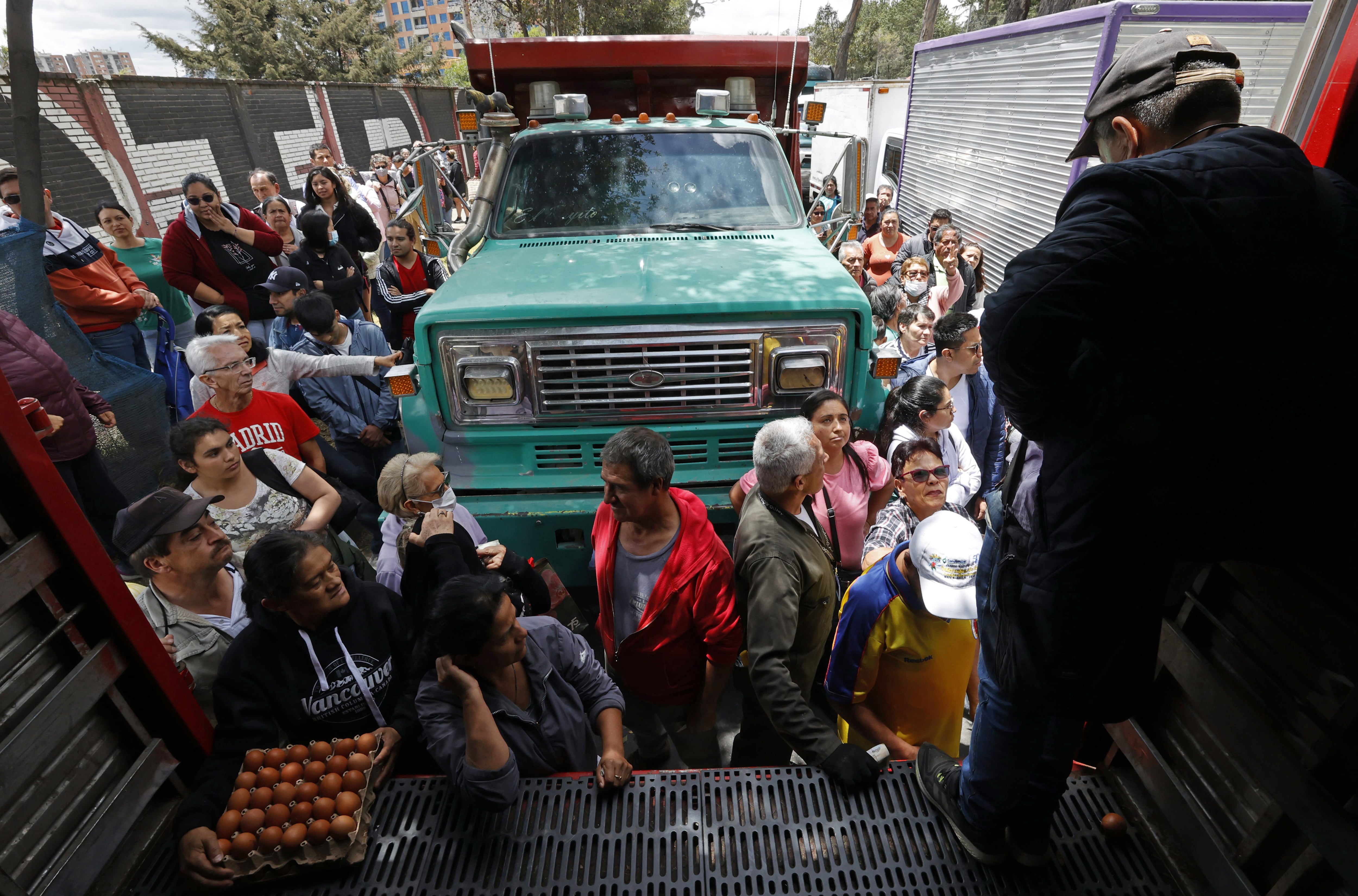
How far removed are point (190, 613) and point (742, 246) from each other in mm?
3373

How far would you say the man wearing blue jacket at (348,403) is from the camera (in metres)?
4.34

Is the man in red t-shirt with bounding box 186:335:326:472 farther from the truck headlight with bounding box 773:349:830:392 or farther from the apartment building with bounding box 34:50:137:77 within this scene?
the apartment building with bounding box 34:50:137:77

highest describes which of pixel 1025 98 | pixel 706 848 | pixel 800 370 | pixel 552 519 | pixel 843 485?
pixel 1025 98

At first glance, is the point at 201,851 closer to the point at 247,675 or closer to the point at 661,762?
the point at 247,675

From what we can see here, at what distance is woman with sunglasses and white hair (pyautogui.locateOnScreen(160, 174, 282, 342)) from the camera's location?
211 inches

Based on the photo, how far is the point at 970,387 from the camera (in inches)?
158

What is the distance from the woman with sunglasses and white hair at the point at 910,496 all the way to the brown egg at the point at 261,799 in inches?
84.8

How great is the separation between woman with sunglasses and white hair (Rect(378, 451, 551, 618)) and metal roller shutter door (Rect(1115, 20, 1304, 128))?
699cm

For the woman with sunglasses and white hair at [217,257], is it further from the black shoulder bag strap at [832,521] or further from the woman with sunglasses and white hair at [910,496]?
the woman with sunglasses and white hair at [910,496]

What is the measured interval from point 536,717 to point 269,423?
7.87ft

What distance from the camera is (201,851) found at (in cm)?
175

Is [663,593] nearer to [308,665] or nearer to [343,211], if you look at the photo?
[308,665]

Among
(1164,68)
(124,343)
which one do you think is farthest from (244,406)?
(1164,68)

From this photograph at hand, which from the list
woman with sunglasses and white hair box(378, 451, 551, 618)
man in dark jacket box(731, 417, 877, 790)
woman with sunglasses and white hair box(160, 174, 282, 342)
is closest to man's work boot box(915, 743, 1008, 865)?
man in dark jacket box(731, 417, 877, 790)
